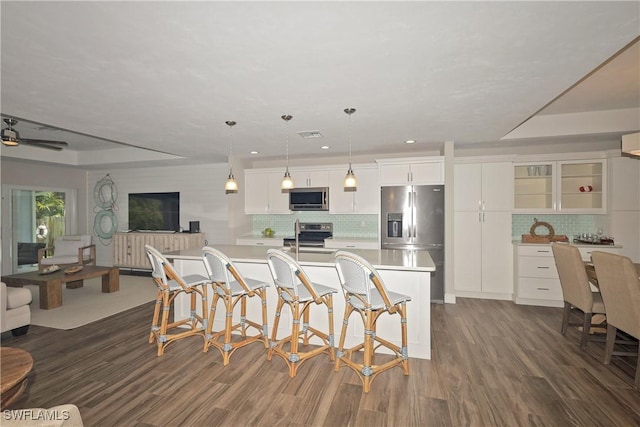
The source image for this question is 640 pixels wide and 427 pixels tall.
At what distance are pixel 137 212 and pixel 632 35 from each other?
862 centimetres

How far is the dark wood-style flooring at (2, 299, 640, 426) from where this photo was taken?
86.3 inches

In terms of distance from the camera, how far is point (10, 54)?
82.5 inches

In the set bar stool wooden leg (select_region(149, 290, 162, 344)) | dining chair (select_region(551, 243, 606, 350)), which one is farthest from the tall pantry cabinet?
bar stool wooden leg (select_region(149, 290, 162, 344))

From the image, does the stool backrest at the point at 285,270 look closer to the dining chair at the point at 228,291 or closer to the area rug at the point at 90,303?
the dining chair at the point at 228,291

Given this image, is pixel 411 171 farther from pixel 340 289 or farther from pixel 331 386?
pixel 331 386

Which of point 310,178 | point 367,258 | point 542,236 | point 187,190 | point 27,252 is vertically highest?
point 310,178

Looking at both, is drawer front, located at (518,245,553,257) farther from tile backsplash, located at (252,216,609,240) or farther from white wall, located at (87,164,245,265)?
white wall, located at (87,164,245,265)

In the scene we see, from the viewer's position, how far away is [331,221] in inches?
243

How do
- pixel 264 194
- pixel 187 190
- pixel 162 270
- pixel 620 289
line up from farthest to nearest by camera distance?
pixel 187 190 → pixel 264 194 → pixel 162 270 → pixel 620 289

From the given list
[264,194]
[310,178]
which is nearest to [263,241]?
[264,194]

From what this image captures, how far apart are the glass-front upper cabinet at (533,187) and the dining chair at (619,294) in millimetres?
2236

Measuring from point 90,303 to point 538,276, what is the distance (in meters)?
6.86

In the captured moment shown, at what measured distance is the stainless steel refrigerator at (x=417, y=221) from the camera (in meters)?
4.93

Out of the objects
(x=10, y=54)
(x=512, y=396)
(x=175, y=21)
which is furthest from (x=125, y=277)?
(x=512, y=396)
